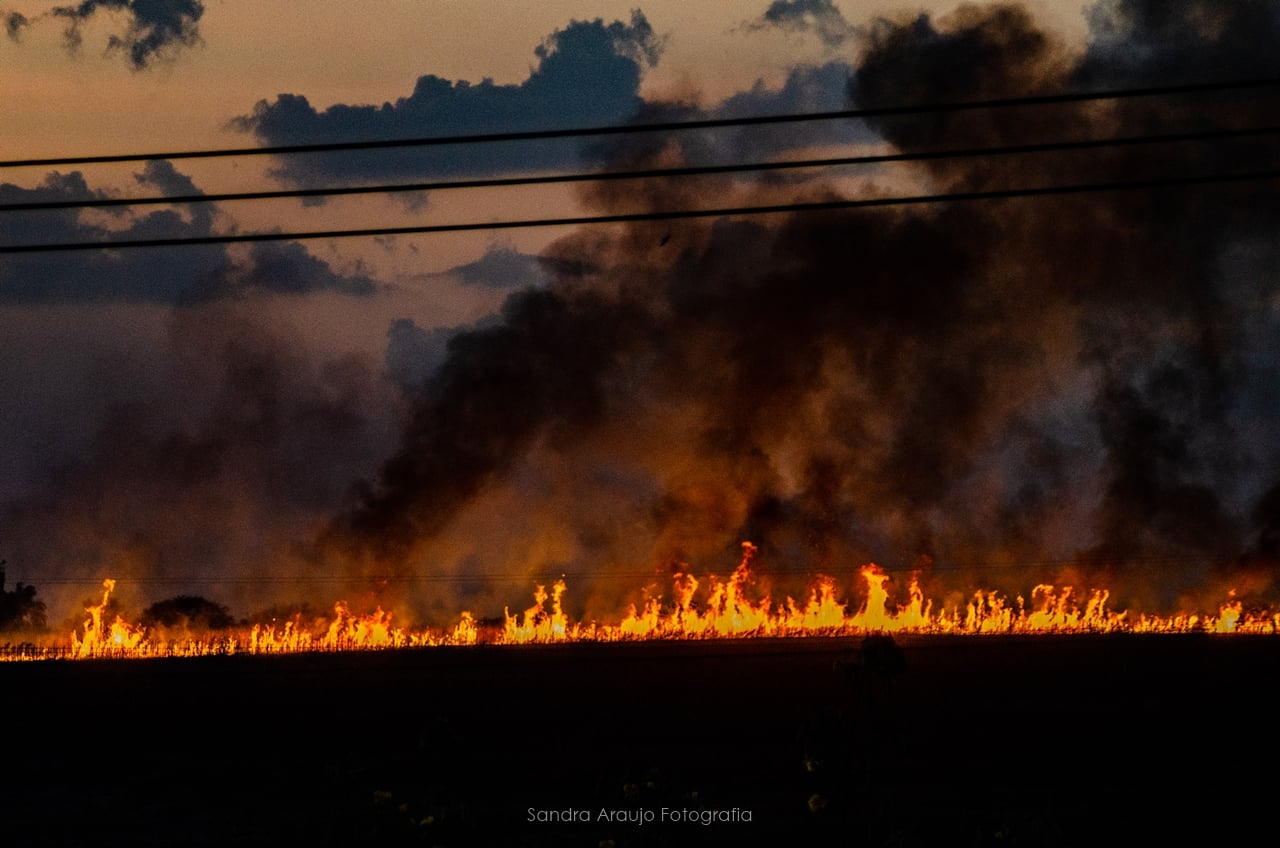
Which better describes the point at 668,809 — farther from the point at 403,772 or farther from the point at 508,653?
the point at 508,653

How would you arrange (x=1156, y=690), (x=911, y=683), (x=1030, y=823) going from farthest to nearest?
1. (x=911, y=683)
2. (x=1156, y=690)
3. (x=1030, y=823)

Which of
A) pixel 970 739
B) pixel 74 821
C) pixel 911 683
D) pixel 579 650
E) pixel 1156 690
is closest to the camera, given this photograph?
pixel 74 821

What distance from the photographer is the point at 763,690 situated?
106438 mm

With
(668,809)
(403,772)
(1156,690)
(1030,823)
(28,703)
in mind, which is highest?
(28,703)

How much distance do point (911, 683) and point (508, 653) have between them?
2188 inches

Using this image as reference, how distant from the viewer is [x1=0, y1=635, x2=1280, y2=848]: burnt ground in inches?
1214

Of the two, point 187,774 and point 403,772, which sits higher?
point 187,774

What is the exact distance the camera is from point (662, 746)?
78.9 metres

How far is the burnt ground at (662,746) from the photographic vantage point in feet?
Result: 101

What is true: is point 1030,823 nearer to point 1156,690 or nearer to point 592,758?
point 592,758

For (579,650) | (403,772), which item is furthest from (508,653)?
(403,772)

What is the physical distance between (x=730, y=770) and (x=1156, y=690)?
149 feet

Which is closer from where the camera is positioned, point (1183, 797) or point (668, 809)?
point (668, 809)

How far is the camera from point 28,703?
102 m
